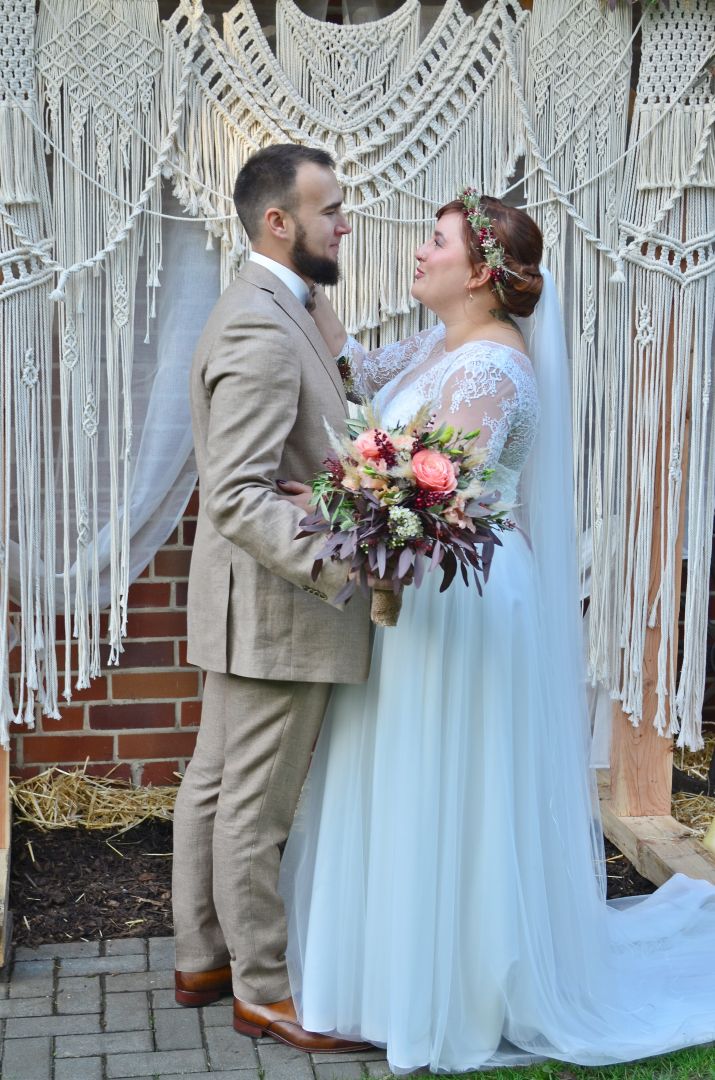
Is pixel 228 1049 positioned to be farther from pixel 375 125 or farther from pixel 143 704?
→ pixel 375 125

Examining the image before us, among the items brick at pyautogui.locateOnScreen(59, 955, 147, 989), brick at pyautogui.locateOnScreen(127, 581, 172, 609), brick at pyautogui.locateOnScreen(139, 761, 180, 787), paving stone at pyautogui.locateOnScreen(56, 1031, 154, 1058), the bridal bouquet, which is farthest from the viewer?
brick at pyautogui.locateOnScreen(139, 761, 180, 787)

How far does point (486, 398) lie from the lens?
270 centimetres

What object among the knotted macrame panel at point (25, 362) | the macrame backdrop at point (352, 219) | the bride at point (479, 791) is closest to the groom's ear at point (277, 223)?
the bride at point (479, 791)

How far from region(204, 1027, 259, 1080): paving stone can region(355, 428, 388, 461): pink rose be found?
138 cm

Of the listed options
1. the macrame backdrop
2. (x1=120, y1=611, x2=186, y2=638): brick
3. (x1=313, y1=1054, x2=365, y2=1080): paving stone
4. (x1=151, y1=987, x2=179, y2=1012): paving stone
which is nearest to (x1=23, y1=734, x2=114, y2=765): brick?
(x1=120, y1=611, x2=186, y2=638): brick

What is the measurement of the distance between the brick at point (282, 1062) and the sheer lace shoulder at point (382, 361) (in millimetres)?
1577

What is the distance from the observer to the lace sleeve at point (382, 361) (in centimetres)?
330

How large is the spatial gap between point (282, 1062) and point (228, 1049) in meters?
0.13

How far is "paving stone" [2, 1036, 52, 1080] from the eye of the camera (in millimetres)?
2758

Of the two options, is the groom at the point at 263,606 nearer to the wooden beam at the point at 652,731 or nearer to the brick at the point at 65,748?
the brick at the point at 65,748

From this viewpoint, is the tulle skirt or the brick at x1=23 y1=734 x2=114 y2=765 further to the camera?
the brick at x1=23 y1=734 x2=114 y2=765

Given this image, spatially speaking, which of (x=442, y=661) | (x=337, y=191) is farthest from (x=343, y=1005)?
(x=337, y=191)

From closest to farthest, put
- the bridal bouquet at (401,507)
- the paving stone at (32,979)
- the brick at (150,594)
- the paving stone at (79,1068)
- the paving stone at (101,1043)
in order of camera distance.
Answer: the bridal bouquet at (401,507) < the paving stone at (79,1068) < the paving stone at (101,1043) < the paving stone at (32,979) < the brick at (150,594)

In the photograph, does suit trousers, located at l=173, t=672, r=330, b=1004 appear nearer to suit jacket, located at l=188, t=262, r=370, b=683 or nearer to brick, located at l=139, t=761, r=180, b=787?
suit jacket, located at l=188, t=262, r=370, b=683
